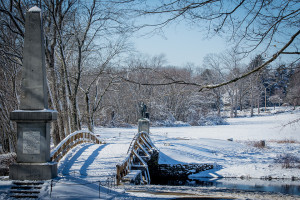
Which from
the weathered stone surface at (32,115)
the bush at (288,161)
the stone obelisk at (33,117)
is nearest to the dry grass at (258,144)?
the bush at (288,161)

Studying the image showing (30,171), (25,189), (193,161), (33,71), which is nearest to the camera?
(25,189)

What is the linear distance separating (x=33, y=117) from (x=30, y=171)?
1436mm

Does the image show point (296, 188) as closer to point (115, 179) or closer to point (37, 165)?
point (115, 179)

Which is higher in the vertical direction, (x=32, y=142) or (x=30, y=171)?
(x=32, y=142)

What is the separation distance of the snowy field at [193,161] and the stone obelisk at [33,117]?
519 mm

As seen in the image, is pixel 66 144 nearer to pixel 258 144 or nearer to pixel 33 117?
pixel 33 117

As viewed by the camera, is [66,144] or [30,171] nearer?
[30,171]

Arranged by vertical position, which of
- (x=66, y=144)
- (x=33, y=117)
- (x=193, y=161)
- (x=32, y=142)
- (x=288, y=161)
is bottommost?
(x=193, y=161)

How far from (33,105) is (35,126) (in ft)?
1.89

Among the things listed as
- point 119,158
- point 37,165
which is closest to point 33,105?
point 37,165

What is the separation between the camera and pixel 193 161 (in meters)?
22.0

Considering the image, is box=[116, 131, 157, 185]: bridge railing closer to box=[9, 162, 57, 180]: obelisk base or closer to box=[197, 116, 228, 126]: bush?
box=[9, 162, 57, 180]: obelisk base

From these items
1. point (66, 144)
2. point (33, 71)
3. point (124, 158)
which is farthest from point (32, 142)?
point (66, 144)

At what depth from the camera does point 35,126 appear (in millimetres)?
7789
